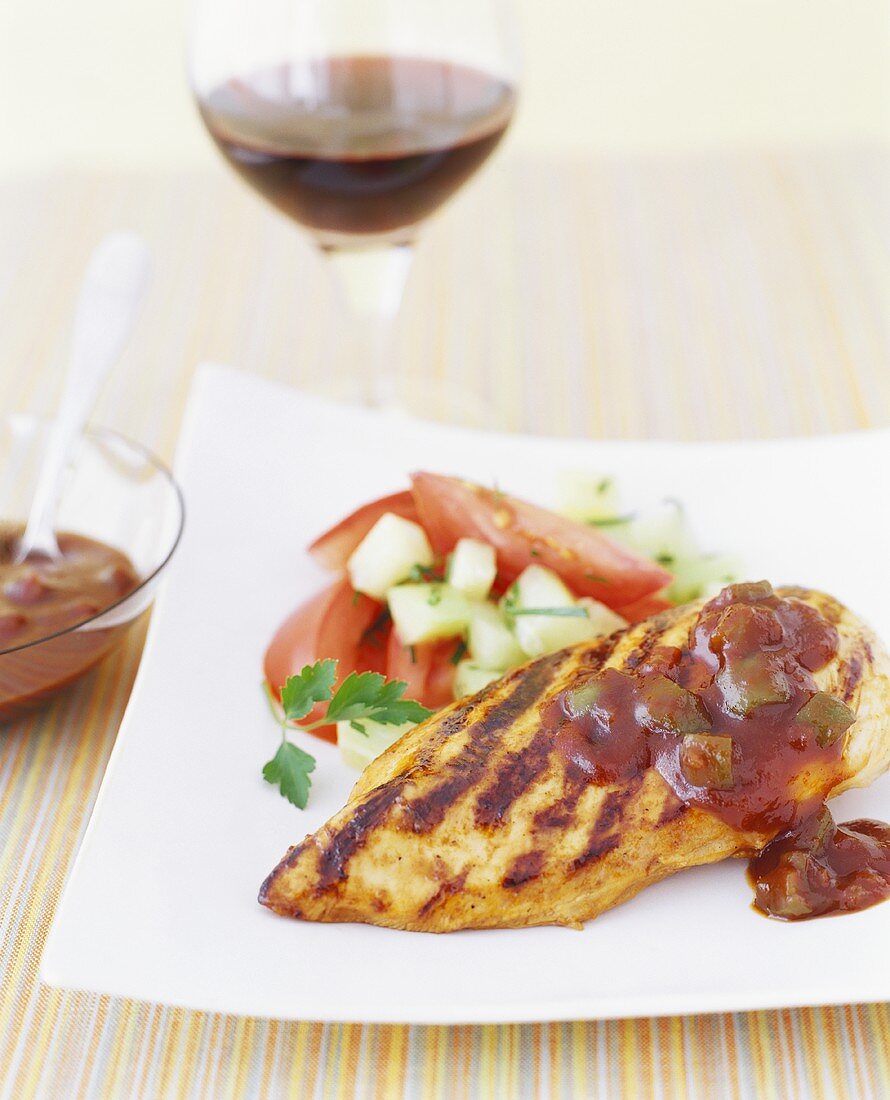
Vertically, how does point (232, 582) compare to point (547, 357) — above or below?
above

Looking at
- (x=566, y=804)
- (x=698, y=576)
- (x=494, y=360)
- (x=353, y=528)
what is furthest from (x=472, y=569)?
(x=494, y=360)

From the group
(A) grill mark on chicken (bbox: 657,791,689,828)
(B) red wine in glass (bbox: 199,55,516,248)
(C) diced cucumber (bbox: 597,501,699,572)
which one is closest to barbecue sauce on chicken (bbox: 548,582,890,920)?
(A) grill mark on chicken (bbox: 657,791,689,828)

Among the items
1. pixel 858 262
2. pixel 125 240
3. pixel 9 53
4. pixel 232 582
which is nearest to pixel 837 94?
pixel 858 262

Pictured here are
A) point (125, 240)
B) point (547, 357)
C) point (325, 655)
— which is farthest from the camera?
point (547, 357)

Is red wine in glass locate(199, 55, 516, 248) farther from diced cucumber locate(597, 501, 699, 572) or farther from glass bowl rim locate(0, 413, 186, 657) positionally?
diced cucumber locate(597, 501, 699, 572)

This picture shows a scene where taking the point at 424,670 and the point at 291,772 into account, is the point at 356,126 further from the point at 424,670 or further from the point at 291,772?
the point at 291,772

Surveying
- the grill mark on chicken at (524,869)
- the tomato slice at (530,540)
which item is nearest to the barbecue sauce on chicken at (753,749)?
the grill mark on chicken at (524,869)

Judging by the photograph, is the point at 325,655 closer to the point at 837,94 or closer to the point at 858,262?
the point at 858,262
